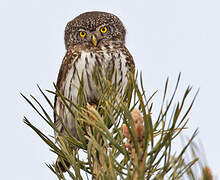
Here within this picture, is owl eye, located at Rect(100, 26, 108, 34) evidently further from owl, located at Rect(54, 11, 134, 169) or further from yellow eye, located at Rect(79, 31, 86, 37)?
yellow eye, located at Rect(79, 31, 86, 37)

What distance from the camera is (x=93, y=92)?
288cm

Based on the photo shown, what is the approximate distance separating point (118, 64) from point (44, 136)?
1743mm

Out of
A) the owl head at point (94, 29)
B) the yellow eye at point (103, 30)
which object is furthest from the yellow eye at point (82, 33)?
the yellow eye at point (103, 30)

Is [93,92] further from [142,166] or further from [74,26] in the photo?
[142,166]

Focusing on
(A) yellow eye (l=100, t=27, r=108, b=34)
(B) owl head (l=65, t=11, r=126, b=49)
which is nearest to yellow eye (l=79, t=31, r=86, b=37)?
(B) owl head (l=65, t=11, r=126, b=49)

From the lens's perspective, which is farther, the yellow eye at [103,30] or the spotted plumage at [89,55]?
the yellow eye at [103,30]

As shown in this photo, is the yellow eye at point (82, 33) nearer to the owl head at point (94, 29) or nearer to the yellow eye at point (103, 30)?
the owl head at point (94, 29)

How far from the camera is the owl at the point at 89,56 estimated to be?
306cm

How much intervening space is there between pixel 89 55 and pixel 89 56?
0.03 meters

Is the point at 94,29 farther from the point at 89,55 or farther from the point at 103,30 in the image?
the point at 89,55

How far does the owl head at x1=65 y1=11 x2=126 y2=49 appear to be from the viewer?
3.68 m

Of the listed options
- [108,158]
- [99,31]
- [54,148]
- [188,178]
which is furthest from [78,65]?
[188,178]

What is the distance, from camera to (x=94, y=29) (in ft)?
12.3

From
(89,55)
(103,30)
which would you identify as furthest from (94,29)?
(89,55)
